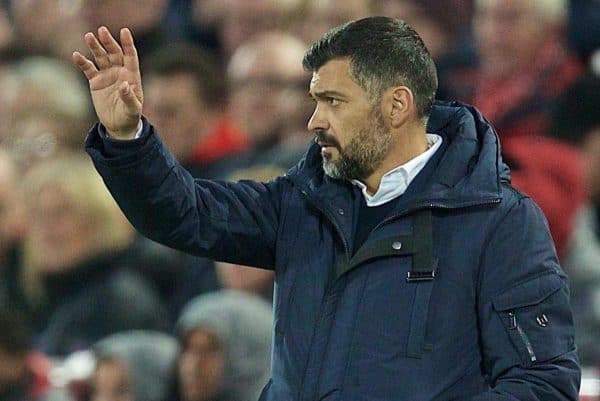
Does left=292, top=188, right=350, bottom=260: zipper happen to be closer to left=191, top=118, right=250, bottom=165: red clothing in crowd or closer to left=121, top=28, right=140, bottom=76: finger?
left=121, top=28, right=140, bottom=76: finger

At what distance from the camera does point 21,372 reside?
4199mm

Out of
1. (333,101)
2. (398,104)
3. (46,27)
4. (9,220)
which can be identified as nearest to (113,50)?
(333,101)

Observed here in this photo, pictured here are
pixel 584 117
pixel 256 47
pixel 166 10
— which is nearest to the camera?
pixel 584 117

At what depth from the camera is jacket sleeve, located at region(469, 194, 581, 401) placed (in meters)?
2.30

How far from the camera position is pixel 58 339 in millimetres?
4512

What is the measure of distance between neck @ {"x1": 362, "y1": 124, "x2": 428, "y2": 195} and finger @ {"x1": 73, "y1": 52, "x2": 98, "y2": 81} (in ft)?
1.72

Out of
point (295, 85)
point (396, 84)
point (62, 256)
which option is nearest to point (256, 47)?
point (295, 85)

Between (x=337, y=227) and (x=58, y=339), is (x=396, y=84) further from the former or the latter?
(x=58, y=339)

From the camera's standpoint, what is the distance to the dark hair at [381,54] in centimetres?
247

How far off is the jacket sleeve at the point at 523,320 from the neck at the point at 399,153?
23 centimetres

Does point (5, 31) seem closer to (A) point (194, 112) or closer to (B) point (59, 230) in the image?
(A) point (194, 112)

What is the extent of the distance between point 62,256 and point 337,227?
7.76 ft

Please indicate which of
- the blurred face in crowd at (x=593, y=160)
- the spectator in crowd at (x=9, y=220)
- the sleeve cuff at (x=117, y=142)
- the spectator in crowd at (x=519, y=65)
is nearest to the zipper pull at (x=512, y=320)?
the sleeve cuff at (x=117, y=142)

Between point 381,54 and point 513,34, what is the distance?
227cm
